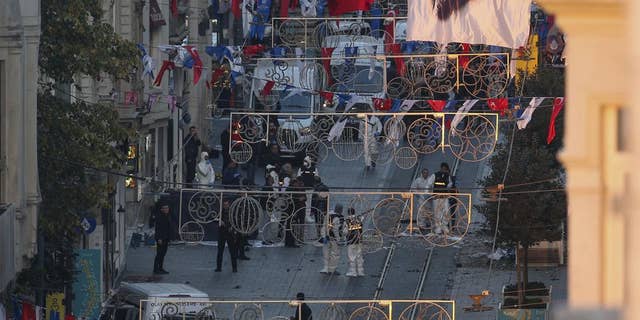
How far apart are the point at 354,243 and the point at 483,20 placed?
8.16m

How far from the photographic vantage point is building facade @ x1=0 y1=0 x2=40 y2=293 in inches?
Answer: 1001

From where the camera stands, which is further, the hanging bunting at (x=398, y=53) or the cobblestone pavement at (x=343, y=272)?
the cobblestone pavement at (x=343, y=272)

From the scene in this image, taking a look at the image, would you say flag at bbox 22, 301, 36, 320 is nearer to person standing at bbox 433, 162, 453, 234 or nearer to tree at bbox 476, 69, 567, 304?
person standing at bbox 433, 162, 453, 234

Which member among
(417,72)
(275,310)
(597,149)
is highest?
(417,72)

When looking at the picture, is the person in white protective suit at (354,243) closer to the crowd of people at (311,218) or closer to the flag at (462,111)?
the crowd of people at (311,218)

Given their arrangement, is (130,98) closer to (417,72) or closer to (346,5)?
(346,5)

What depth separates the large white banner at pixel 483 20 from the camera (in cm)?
2423

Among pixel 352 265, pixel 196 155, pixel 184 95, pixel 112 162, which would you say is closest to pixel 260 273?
pixel 352 265

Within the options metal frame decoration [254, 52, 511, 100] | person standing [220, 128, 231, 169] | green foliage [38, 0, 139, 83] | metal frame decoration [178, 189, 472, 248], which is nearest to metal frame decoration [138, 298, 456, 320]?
metal frame decoration [178, 189, 472, 248]

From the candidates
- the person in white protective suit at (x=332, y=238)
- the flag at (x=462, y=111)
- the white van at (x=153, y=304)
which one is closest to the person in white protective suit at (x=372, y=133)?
the person in white protective suit at (x=332, y=238)

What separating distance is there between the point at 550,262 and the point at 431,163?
7996 millimetres

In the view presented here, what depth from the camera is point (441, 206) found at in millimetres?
29922

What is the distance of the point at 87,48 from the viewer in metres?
26.9

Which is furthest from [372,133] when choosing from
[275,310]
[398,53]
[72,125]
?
[72,125]
